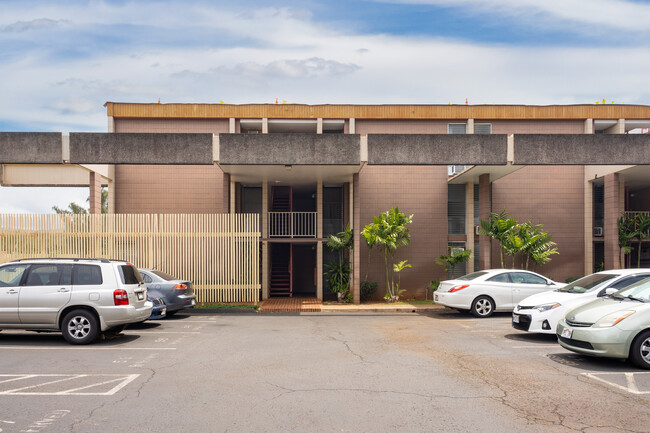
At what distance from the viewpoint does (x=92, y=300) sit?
10883 millimetres

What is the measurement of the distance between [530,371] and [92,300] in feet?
25.8

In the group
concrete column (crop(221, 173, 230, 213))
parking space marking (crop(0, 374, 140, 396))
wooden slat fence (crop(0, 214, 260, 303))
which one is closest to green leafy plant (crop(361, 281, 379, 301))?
wooden slat fence (crop(0, 214, 260, 303))

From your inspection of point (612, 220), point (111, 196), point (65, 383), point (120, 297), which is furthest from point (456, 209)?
point (65, 383)

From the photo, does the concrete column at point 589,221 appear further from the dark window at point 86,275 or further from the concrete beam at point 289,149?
the dark window at point 86,275

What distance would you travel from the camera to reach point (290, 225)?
22.1 metres

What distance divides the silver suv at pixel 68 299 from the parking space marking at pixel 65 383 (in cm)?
265

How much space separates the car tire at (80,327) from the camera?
10938 mm

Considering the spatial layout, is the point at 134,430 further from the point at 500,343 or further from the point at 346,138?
the point at 346,138

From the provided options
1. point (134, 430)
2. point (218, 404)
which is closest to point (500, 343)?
point (218, 404)

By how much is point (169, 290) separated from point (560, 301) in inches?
379

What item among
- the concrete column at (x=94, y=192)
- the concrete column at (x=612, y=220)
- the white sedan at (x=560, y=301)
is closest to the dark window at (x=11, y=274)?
the concrete column at (x=94, y=192)

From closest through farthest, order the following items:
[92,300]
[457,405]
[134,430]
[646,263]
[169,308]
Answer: [134,430]
[457,405]
[92,300]
[169,308]
[646,263]

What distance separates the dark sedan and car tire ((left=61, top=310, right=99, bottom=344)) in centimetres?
414

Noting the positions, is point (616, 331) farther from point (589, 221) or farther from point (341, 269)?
point (589, 221)
